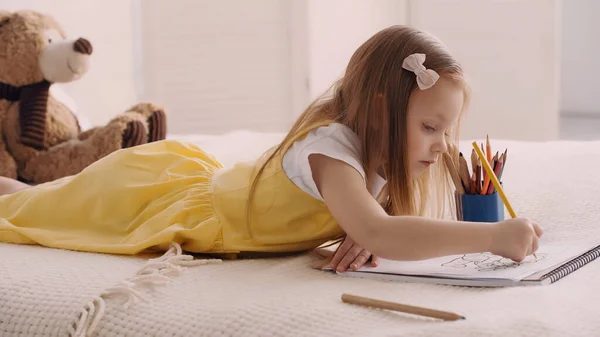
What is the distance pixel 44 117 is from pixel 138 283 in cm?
95

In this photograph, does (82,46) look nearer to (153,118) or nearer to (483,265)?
(153,118)

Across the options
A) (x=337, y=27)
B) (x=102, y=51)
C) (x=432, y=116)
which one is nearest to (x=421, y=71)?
(x=432, y=116)

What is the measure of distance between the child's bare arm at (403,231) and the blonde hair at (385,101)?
Answer: 0.08 meters

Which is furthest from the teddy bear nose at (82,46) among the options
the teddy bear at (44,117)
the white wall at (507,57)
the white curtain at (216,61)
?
the white wall at (507,57)

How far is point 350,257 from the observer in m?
1.12

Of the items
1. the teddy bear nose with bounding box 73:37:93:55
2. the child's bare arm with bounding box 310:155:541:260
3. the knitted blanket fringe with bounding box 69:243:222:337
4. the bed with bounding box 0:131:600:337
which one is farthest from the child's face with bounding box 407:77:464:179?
the teddy bear nose with bounding box 73:37:93:55

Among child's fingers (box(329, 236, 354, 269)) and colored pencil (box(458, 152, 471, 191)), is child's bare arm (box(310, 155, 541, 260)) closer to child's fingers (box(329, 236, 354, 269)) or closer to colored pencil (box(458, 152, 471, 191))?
child's fingers (box(329, 236, 354, 269))

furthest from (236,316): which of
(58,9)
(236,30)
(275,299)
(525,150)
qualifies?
(236,30)

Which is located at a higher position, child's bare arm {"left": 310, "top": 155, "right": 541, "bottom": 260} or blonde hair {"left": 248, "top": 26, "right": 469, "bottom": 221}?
blonde hair {"left": 248, "top": 26, "right": 469, "bottom": 221}

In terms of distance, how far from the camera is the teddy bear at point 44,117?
73.0 inches

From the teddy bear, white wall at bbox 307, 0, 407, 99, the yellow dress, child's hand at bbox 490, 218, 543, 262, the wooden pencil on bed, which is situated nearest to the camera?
the wooden pencil on bed

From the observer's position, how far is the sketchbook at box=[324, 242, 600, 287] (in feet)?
3.31

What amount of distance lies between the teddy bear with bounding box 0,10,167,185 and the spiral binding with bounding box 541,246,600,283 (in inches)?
41.6

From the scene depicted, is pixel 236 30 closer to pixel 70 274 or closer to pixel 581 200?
pixel 581 200
